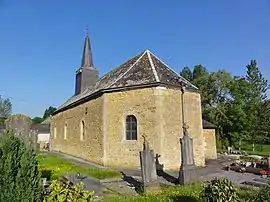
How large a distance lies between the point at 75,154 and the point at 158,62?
12.0 metres

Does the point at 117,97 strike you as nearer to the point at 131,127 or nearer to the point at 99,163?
the point at 131,127

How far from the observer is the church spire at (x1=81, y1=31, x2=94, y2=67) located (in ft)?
99.5

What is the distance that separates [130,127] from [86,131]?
561 cm

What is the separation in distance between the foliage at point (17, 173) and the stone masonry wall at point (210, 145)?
2093 centimetres

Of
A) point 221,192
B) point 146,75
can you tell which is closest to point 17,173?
point 221,192

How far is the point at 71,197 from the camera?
17.9ft

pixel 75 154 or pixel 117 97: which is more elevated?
pixel 117 97

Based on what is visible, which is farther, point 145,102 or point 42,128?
point 42,128

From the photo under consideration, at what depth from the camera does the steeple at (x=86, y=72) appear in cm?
2916

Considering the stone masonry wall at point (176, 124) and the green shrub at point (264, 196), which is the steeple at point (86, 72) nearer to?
the stone masonry wall at point (176, 124)

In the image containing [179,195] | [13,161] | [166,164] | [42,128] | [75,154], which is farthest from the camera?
[42,128]

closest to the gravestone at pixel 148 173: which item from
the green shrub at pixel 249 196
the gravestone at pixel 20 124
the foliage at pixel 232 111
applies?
the green shrub at pixel 249 196

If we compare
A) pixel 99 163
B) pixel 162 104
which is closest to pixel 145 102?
pixel 162 104

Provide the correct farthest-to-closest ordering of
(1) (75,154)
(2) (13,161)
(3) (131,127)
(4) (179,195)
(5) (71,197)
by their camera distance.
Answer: (1) (75,154), (3) (131,127), (4) (179,195), (5) (71,197), (2) (13,161)
